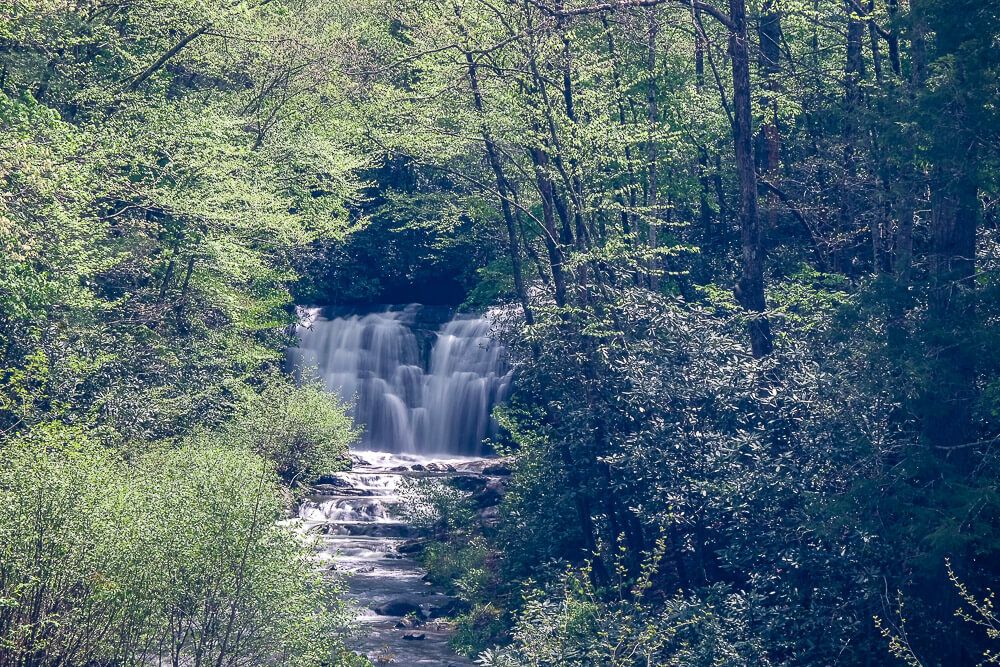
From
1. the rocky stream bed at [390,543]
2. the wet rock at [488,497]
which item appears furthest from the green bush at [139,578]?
the wet rock at [488,497]

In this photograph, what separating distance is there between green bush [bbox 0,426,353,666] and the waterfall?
19363 mm

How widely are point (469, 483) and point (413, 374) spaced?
8.26 meters

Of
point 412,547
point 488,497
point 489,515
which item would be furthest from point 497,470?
point 412,547

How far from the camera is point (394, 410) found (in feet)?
112

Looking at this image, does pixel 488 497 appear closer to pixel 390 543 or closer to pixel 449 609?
pixel 390 543

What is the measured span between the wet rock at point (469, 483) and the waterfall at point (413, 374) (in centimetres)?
511

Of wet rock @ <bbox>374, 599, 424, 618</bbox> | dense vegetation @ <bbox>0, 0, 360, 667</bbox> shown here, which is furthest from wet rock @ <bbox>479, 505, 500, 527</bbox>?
dense vegetation @ <bbox>0, 0, 360, 667</bbox>

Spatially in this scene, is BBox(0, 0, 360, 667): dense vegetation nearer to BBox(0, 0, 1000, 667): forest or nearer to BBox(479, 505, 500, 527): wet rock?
BBox(0, 0, 1000, 667): forest

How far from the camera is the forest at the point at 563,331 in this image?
12.1 metres

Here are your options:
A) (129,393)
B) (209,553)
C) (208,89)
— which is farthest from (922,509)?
(208,89)

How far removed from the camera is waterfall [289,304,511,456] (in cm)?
3281

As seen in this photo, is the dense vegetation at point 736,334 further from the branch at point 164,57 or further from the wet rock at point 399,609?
the branch at point 164,57

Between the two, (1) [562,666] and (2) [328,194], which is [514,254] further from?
(2) [328,194]

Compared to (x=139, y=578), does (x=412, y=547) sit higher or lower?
lower
